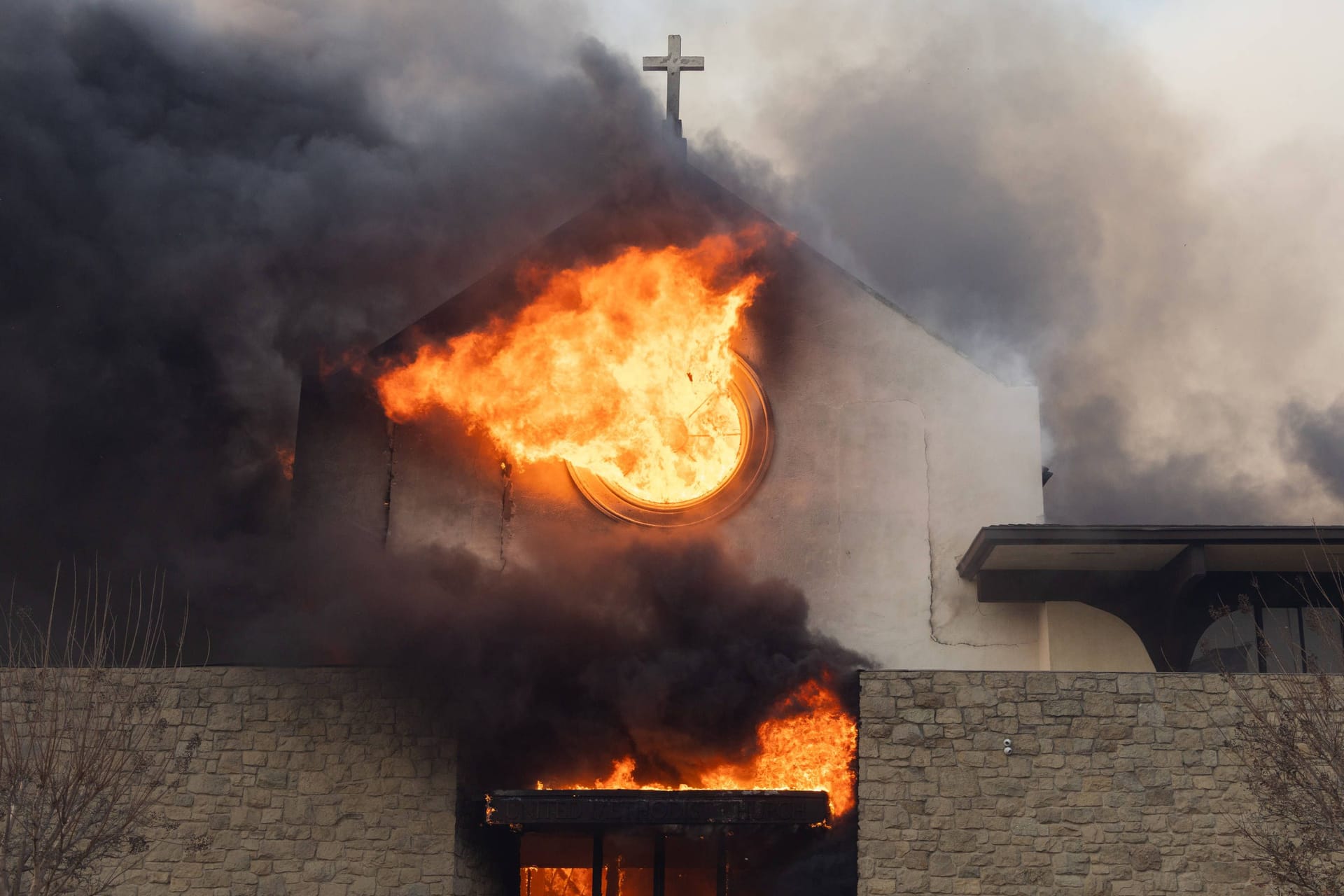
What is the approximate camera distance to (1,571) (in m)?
19.7

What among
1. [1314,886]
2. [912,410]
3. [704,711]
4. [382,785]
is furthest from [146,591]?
[1314,886]

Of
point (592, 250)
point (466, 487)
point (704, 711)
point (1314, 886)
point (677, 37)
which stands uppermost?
point (677, 37)

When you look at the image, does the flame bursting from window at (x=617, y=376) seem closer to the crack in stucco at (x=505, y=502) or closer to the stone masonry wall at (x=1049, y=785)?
the crack in stucco at (x=505, y=502)

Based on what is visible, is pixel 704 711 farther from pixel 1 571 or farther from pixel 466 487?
pixel 1 571

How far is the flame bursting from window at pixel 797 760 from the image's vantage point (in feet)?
44.7

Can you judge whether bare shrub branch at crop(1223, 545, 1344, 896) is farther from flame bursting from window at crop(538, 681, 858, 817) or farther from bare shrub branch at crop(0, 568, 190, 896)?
bare shrub branch at crop(0, 568, 190, 896)

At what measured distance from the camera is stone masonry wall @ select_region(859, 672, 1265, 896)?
1211 centimetres

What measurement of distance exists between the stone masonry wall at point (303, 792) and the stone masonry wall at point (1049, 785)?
4270 mm

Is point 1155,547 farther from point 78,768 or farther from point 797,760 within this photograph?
point 78,768

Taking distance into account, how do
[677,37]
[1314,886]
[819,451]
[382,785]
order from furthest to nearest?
1. [677,37]
2. [819,451]
3. [382,785]
4. [1314,886]

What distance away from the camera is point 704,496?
1708cm

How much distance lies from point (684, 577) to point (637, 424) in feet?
7.45

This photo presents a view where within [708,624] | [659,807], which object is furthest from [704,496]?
[659,807]

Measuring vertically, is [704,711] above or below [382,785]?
above
